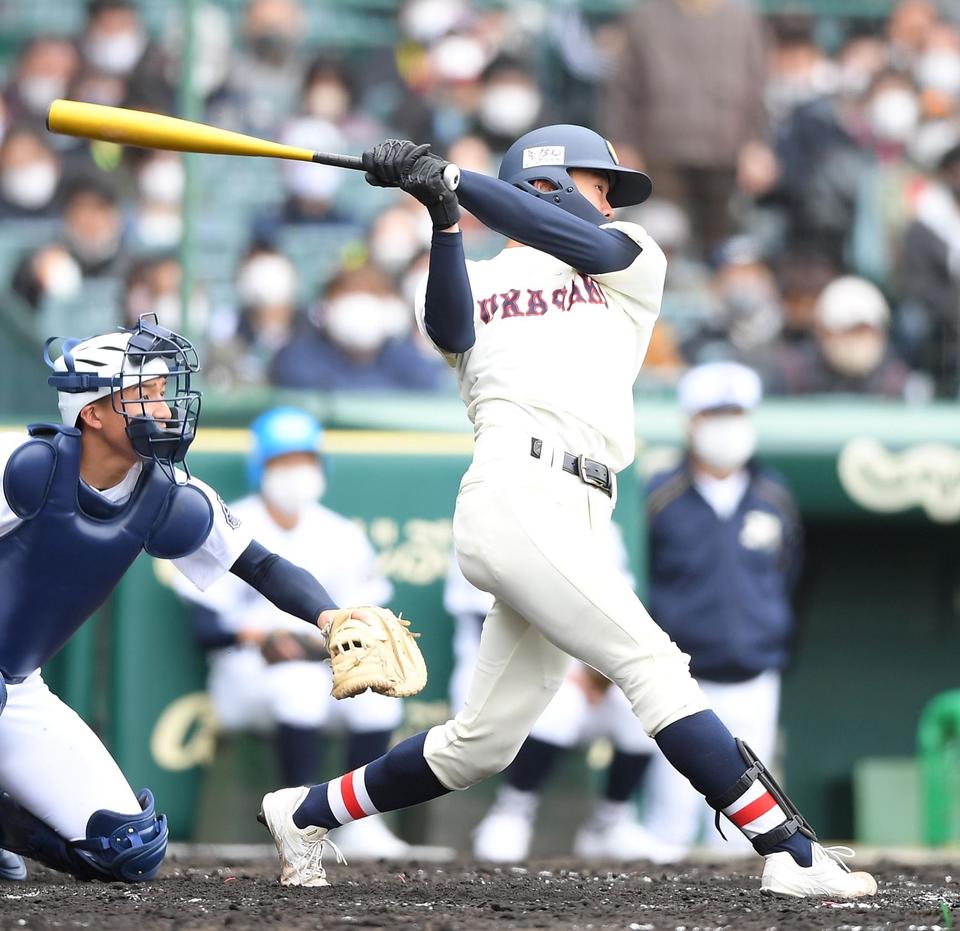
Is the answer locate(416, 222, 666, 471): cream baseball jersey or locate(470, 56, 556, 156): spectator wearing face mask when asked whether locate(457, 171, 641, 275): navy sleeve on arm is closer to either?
locate(416, 222, 666, 471): cream baseball jersey

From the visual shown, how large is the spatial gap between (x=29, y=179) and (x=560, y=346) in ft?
17.2

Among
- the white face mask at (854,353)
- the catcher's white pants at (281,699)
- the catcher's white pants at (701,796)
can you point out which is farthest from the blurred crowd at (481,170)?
the catcher's white pants at (701,796)

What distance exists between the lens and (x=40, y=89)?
366 inches

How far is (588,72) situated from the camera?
9203 mm

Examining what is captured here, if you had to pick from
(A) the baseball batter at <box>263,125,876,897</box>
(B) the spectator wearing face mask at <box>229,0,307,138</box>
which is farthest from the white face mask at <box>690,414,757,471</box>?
(B) the spectator wearing face mask at <box>229,0,307,138</box>

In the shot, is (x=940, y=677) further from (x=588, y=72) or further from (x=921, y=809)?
(x=588, y=72)

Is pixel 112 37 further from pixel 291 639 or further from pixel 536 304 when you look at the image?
pixel 536 304

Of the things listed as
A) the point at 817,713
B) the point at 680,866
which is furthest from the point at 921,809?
the point at 680,866

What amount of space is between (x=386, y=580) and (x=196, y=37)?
2200mm

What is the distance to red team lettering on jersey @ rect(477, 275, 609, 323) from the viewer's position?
13.8 feet

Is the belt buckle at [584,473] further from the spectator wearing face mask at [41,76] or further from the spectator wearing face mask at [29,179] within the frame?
the spectator wearing face mask at [41,76]

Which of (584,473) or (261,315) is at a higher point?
(261,315)

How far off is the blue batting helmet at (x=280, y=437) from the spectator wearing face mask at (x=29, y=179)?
2693mm

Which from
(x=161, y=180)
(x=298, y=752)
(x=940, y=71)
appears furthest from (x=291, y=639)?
(x=940, y=71)
